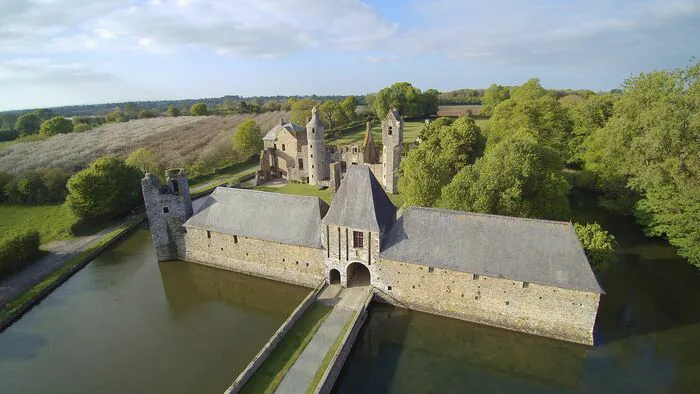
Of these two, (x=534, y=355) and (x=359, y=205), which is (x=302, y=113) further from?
(x=534, y=355)

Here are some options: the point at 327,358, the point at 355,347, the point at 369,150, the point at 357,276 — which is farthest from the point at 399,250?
the point at 369,150

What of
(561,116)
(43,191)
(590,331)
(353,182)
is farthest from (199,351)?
(561,116)

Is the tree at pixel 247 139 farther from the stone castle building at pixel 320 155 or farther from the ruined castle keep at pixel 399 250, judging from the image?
the ruined castle keep at pixel 399 250

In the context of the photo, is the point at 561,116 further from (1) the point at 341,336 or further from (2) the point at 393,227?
(1) the point at 341,336

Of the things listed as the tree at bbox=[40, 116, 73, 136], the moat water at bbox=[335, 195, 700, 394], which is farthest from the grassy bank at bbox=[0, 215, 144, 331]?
the tree at bbox=[40, 116, 73, 136]

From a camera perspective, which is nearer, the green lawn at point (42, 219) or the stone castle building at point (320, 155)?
the green lawn at point (42, 219)

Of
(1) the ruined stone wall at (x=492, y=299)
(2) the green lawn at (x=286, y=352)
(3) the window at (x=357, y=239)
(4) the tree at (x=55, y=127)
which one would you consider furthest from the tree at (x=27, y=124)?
(1) the ruined stone wall at (x=492, y=299)
